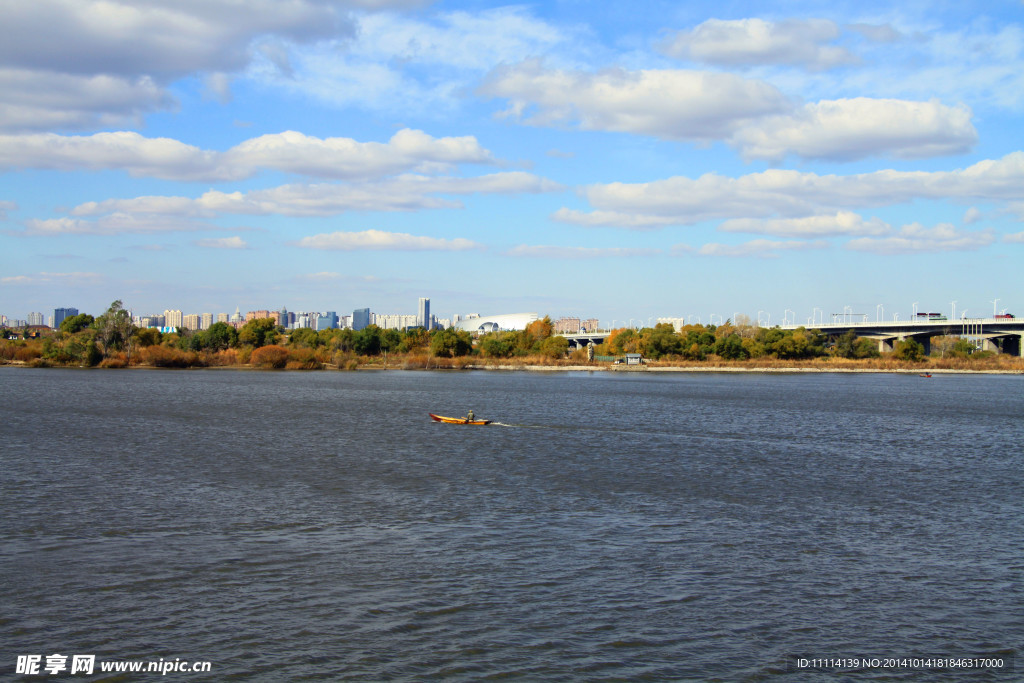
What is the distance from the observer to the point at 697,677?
1218 cm

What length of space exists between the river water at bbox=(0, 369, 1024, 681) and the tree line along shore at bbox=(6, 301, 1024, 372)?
10073cm

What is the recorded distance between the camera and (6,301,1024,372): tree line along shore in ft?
445

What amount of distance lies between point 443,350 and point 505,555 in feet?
472

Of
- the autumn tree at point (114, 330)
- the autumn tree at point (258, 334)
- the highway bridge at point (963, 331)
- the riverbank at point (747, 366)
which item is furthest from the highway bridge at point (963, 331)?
the autumn tree at point (114, 330)

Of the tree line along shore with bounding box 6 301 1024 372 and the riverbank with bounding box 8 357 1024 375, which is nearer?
the tree line along shore with bounding box 6 301 1024 372

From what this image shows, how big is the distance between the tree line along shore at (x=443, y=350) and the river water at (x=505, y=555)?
101 m

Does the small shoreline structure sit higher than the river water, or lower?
higher

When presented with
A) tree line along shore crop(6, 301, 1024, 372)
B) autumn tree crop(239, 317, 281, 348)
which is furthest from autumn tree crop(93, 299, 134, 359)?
autumn tree crop(239, 317, 281, 348)

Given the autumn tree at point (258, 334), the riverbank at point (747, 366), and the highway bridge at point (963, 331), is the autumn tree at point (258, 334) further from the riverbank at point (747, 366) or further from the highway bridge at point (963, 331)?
the highway bridge at point (963, 331)

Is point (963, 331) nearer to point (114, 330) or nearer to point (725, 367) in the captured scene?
point (725, 367)

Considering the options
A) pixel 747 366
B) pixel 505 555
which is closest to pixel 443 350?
pixel 747 366

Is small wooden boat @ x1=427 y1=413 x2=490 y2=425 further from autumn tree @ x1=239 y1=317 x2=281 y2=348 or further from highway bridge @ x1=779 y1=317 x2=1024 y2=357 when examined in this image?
highway bridge @ x1=779 y1=317 x2=1024 y2=357

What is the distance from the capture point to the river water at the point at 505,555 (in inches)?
516

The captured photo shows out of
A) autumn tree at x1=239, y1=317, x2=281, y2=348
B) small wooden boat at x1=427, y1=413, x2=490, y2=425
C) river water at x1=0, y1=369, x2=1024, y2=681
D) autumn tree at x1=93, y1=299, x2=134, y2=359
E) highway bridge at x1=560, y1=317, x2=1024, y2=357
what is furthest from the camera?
highway bridge at x1=560, y1=317, x2=1024, y2=357
